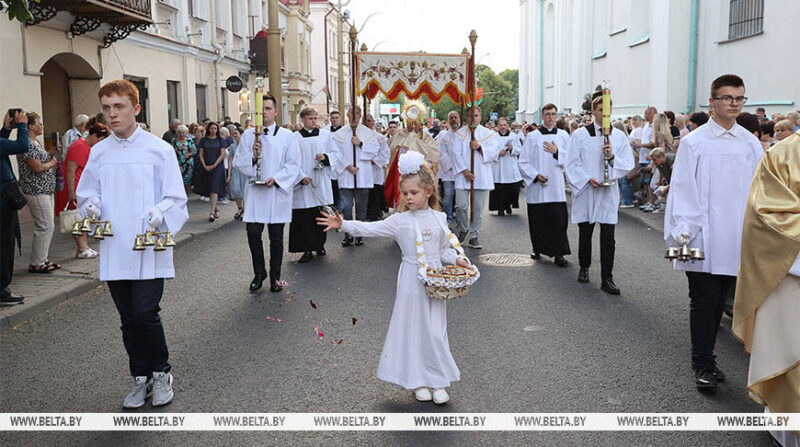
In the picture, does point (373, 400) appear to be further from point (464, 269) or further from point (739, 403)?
point (739, 403)

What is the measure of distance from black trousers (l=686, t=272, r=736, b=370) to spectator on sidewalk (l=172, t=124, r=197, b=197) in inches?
556

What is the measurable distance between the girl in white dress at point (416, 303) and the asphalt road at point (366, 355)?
17 centimetres

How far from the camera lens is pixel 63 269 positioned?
9.70 m

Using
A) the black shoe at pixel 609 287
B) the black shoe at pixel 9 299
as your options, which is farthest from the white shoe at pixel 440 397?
the black shoe at pixel 9 299

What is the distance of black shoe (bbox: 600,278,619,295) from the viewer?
8.30m

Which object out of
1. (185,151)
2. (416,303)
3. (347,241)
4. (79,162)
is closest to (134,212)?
(416,303)

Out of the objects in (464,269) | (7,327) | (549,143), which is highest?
(549,143)

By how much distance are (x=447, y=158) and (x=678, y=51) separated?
39.7 ft

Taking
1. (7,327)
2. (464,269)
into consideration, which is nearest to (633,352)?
(464,269)

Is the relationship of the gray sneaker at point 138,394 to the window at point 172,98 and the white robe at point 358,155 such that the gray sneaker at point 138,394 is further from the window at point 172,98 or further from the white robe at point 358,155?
the window at point 172,98

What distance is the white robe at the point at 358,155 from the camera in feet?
41.7

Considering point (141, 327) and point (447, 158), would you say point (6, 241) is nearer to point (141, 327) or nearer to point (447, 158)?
point (141, 327)

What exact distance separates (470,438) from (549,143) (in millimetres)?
6256

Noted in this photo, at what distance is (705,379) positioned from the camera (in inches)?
205
